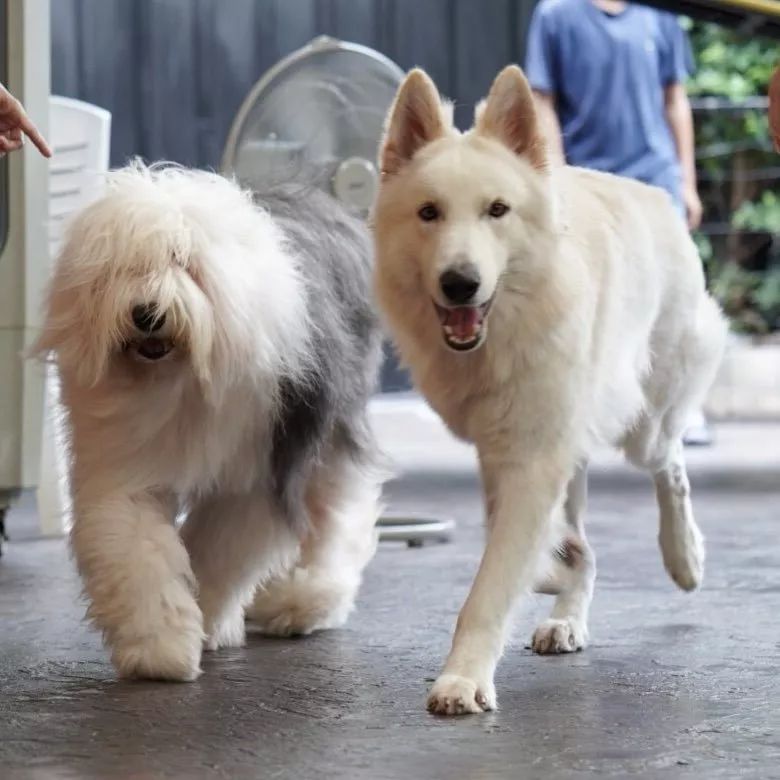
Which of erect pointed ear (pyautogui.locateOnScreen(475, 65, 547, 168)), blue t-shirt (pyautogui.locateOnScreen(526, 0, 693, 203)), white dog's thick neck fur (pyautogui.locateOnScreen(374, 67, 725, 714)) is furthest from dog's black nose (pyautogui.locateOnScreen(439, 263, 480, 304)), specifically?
blue t-shirt (pyautogui.locateOnScreen(526, 0, 693, 203))

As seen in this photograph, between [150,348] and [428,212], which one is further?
[150,348]

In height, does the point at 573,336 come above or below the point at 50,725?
above

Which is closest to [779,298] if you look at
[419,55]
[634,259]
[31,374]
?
[419,55]

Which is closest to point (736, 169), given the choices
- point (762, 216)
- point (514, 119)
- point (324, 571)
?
point (762, 216)

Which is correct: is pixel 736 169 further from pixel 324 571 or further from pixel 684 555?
pixel 324 571

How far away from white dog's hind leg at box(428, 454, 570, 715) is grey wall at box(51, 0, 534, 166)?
6.45 meters

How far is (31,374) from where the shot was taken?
5.23 metres

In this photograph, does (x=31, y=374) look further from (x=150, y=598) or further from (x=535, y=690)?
(x=535, y=690)

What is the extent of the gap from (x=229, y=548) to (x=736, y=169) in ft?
28.4

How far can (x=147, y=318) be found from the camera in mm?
3287

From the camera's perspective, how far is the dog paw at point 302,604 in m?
3.94

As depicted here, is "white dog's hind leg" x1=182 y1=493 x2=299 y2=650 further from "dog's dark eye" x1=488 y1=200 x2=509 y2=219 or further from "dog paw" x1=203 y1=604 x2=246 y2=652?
"dog's dark eye" x1=488 y1=200 x2=509 y2=219

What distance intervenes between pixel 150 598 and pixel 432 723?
0.69m

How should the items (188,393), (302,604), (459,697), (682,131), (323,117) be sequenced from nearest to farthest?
(459,697) < (188,393) < (302,604) < (323,117) < (682,131)
